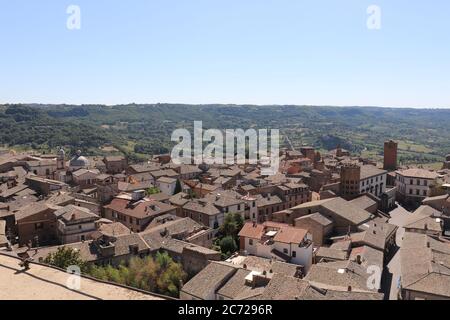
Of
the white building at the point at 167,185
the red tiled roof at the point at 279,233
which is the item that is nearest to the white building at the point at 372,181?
the red tiled roof at the point at 279,233

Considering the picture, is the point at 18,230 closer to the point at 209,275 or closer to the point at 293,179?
the point at 209,275

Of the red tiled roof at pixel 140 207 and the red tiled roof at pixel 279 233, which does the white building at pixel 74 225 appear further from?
the red tiled roof at pixel 279 233

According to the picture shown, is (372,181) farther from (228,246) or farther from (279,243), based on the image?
(228,246)

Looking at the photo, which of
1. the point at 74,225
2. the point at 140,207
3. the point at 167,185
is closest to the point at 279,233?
the point at 140,207

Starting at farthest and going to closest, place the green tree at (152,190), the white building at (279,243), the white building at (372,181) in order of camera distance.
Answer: the white building at (372,181) < the green tree at (152,190) < the white building at (279,243)

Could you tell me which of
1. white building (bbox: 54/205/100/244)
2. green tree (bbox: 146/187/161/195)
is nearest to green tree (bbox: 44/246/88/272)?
white building (bbox: 54/205/100/244)

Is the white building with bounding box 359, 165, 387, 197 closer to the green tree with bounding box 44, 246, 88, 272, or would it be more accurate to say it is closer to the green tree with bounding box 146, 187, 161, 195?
the green tree with bounding box 146, 187, 161, 195
